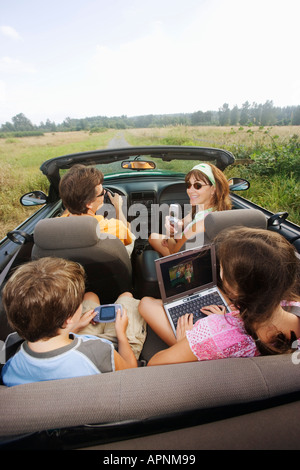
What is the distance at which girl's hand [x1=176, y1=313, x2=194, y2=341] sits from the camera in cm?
139

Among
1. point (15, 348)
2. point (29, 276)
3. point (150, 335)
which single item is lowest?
point (150, 335)

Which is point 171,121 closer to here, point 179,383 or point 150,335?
point 150,335

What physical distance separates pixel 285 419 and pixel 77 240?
1269mm

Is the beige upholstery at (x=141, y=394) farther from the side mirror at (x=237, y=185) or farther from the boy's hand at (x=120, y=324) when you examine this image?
the side mirror at (x=237, y=185)

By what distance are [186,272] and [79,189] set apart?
3.63ft

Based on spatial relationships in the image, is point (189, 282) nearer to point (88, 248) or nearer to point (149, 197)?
point (88, 248)

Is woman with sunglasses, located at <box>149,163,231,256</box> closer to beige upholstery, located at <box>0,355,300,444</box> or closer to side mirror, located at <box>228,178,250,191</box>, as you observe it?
side mirror, located at <box>228,178,250,191</box>

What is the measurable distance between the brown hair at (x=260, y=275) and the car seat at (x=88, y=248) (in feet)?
2.70

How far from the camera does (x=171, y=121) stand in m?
5.39

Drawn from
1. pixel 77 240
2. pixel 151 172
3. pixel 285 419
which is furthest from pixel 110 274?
pixel 151 172

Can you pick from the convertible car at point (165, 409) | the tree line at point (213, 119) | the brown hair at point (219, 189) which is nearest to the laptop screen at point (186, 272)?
the convertible car at point (165, 409)

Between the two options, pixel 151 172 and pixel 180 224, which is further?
pixel 151 172

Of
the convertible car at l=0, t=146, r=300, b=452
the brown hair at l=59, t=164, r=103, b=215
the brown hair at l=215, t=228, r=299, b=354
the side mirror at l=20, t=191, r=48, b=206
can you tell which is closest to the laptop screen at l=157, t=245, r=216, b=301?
the brown hair at l=215, t=228, r=299, b=354

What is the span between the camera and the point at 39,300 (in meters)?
1.01
